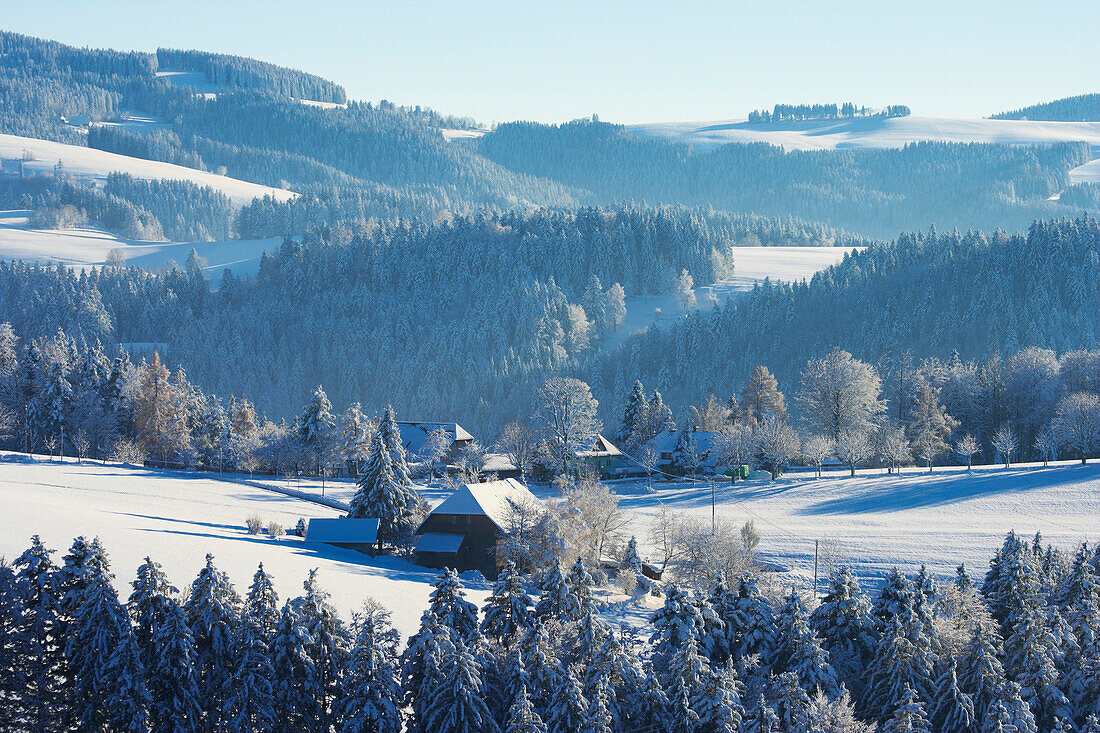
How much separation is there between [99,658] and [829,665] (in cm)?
2199

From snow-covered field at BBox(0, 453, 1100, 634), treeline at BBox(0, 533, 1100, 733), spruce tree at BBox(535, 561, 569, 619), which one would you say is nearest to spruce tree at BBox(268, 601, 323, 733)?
treeline at BBox(0, 533, 1100, 733)

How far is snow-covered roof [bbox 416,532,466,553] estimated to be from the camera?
4691 centimetres

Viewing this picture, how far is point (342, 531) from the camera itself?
159 ft

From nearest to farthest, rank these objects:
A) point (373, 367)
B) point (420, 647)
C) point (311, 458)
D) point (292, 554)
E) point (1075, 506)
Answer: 1. point (420, 647)
2. point (292, 554)
3. point (1075, 506)
4. point (311, 458)
5. point (373, 367)

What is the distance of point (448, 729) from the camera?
2522 cm

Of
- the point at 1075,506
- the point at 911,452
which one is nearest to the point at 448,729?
the point at 1075,506

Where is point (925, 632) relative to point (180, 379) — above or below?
below

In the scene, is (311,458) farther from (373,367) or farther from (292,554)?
(373,367)

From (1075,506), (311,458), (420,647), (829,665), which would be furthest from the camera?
(311,458)

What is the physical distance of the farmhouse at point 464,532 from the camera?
4756 centimetres

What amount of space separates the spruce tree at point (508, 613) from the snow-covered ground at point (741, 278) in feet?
358

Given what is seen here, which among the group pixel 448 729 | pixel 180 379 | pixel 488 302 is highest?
pixel 488 302

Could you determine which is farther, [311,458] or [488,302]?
[488,302]

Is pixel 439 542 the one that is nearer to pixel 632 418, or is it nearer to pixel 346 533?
pixel 346 533
